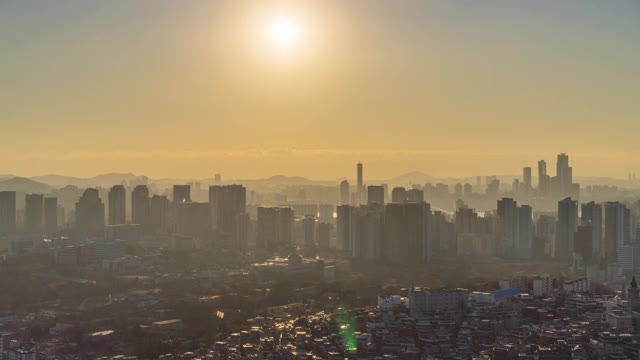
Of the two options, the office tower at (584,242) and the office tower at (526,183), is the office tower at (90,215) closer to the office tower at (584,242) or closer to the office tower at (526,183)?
the office tower at (584,242)

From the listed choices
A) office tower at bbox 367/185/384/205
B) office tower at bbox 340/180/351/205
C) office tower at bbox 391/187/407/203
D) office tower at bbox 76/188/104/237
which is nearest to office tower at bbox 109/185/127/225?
office tower at bbox 76/188/104/237

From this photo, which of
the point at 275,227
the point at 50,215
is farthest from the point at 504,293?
the point at 50,215

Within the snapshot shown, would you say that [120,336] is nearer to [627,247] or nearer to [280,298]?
[280,298]

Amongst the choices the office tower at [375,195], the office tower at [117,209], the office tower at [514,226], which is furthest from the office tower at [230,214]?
the office tower at [514,226]

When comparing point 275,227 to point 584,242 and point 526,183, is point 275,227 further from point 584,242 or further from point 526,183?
point 526,183

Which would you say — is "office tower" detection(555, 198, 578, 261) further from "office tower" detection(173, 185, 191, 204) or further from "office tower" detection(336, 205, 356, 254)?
"office tower" detection(173, 185, 191, 204)

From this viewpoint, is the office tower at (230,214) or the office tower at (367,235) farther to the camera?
the office tower at (230,214)
